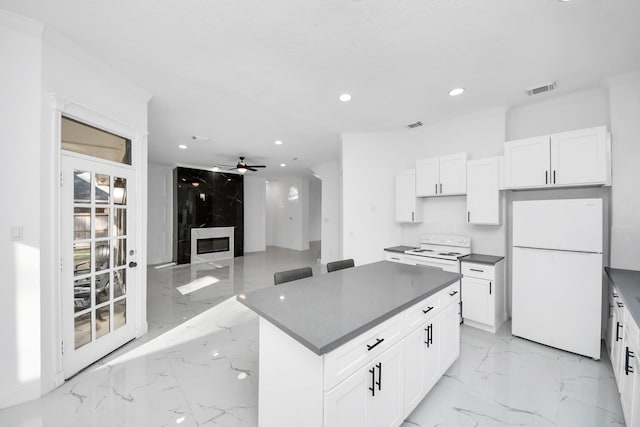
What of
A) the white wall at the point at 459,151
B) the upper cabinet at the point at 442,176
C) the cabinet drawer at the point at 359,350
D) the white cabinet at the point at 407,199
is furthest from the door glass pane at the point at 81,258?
the white wall at the point at 459,151

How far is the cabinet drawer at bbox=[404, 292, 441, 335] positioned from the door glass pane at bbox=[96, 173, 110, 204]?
297 cm

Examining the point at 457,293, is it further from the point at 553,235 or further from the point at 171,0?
the point at 171,0

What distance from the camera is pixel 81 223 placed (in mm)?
2291

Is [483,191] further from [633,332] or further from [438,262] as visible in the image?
[633,332]

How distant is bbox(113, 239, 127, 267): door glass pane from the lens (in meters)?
2.60

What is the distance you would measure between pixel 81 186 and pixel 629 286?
15.9 ft

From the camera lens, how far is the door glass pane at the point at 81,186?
2237mm

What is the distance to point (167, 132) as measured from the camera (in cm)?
439

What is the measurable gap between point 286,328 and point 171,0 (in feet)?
7.31

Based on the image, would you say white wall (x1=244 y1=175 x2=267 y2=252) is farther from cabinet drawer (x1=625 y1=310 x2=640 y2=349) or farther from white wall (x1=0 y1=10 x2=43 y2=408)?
cabinet drawer (x1=625 y1=310 x2=640 y2=349)

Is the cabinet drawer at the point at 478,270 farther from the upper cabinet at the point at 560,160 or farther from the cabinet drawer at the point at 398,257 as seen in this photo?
the upper cabinet at the point at 560,160

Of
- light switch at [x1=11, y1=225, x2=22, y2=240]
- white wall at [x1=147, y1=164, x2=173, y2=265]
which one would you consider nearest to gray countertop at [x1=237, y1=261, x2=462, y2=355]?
light switch at [x1=11, y1=225, x2=22, y2=240]

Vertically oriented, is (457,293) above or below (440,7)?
below

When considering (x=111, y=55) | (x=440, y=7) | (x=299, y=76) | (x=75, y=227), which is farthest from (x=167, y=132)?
(x=440, y=7)
